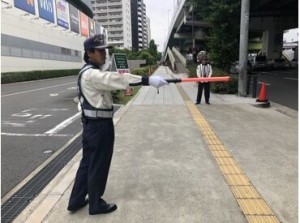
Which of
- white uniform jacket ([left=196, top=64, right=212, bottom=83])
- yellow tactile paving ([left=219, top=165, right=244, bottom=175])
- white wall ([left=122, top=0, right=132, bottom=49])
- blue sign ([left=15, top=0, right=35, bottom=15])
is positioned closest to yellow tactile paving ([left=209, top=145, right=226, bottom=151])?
yellow tactile paving ([left=219, top=165, right=244, bottom=175])

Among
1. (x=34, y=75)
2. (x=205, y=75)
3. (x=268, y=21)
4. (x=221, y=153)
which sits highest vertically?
(x=268, y=21)

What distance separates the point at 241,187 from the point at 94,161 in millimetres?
1843

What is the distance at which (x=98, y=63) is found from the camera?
3.22 metres

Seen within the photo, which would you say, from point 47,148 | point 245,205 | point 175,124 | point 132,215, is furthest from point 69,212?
point 175,124

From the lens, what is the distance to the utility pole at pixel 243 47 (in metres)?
12.7

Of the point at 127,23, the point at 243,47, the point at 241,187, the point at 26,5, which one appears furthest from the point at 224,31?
the point at 127,23

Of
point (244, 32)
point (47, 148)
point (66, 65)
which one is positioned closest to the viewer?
point (47, 148)

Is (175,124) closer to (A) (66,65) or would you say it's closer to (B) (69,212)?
(B) (69,212)

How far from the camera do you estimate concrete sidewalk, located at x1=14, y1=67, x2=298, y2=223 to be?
3322mm

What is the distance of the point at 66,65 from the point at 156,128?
42991 mm

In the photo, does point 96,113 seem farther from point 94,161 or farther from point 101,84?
point 94,161

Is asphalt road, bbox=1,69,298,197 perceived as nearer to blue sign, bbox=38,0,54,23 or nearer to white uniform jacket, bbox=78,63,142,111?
white uniform jacket, bbox=78,63,142,111

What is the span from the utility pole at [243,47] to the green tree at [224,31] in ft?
8.07

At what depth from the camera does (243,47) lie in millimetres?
12938
